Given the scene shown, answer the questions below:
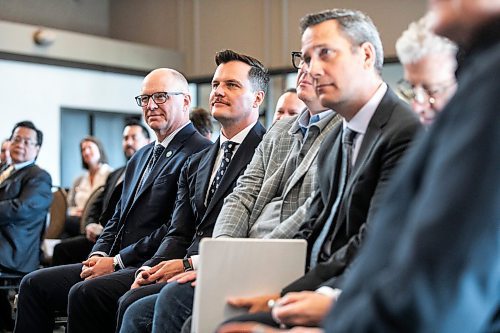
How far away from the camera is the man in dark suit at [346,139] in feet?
6.34

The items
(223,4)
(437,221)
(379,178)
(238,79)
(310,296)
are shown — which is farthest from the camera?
(223,4)

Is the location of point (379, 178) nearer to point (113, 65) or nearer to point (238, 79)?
point (238, 79)

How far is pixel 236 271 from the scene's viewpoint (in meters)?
2.10

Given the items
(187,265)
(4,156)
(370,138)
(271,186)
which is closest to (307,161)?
(271,186)

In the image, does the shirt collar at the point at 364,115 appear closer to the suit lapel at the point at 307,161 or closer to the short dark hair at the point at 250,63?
the suit lapel at the point at 307,161

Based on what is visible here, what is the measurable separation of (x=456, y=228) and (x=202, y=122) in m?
3.75

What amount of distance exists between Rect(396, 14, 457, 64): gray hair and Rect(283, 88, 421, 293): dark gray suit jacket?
0.30m

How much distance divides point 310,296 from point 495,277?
760 millimetres

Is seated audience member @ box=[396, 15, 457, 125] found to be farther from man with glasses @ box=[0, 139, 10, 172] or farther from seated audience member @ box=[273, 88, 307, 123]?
man with glasses @ box=[0, 139, 10, 172]

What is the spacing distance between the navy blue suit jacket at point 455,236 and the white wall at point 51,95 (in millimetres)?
8824

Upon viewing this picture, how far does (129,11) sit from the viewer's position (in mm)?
11375

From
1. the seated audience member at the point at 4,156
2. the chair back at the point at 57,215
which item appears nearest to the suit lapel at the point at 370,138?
the chair back at the point at 57,215

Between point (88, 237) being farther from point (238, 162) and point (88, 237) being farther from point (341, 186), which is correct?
point (341, 186)

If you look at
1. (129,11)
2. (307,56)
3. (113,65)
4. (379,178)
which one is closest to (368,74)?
(307,56)
